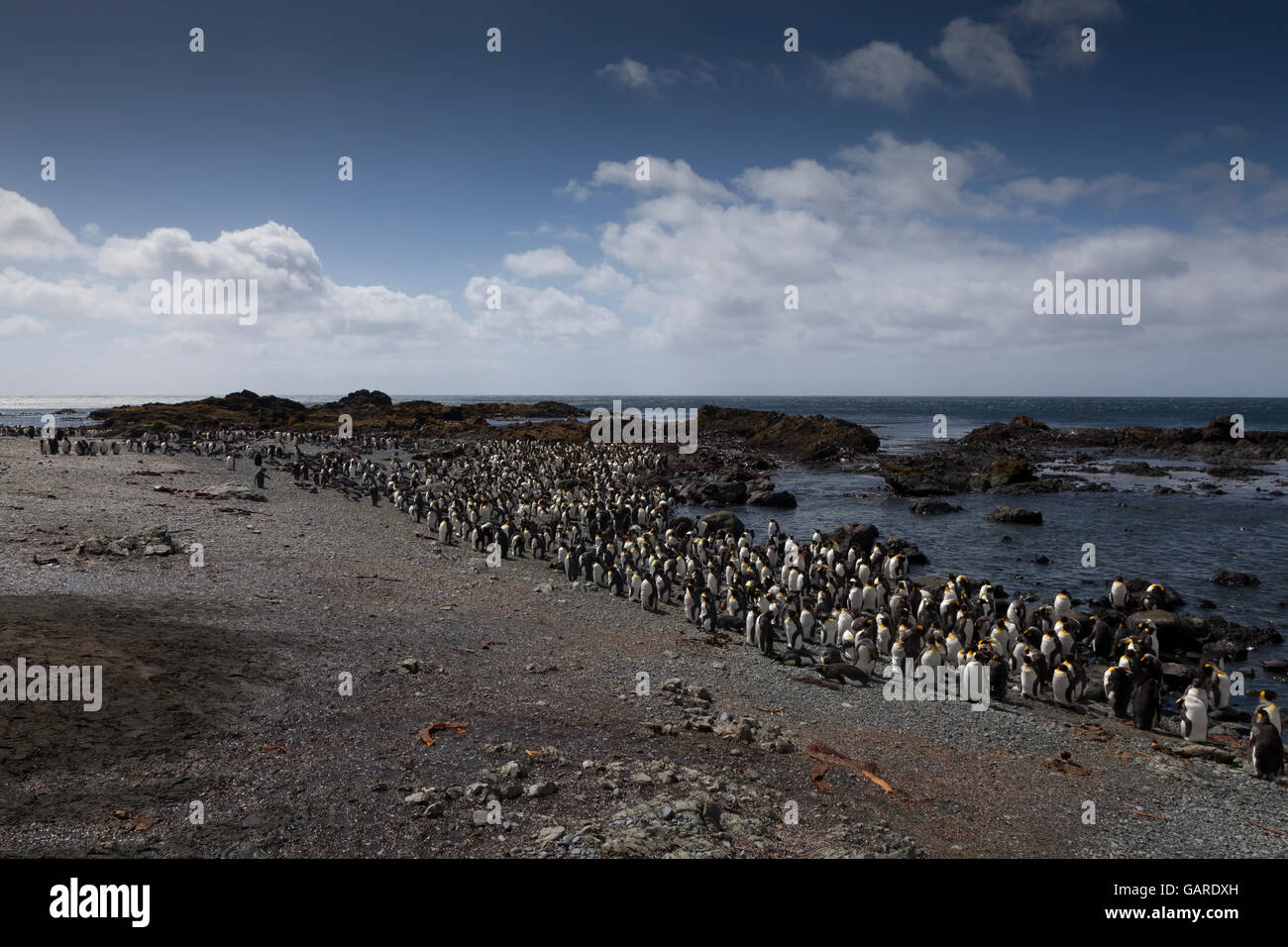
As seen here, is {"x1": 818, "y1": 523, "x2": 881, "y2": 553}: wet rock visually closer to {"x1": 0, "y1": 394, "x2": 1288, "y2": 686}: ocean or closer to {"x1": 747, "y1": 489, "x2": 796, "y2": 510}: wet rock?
{"x1": 0, "y1": 394, "x2": 1288, "y2": 686}: ocean

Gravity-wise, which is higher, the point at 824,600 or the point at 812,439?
the point at 812,439

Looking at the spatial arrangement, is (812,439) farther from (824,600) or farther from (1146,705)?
(1146,705)

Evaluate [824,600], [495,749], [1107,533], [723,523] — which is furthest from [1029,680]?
[1107,533]

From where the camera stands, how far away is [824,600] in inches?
680

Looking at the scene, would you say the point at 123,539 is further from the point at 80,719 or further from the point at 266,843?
the point at 266,843

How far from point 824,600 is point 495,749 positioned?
11.1m

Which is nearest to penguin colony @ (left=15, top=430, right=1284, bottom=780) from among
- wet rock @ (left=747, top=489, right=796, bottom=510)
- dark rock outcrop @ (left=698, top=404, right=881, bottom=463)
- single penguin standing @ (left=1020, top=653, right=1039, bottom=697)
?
single penguin standing @ (left=1020, top=653, right=1039, bottom=697)

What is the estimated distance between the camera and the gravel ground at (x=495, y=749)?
21.6 ft

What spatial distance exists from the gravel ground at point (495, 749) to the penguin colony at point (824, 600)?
0.78m

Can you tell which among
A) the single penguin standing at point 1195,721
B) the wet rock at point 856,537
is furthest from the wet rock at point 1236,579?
the single penguin standing at point 1195,721

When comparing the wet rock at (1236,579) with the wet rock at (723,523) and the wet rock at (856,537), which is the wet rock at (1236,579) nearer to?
the wet rock at (856,537)

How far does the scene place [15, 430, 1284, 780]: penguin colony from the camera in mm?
12734

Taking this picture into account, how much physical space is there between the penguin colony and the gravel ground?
781 mm
